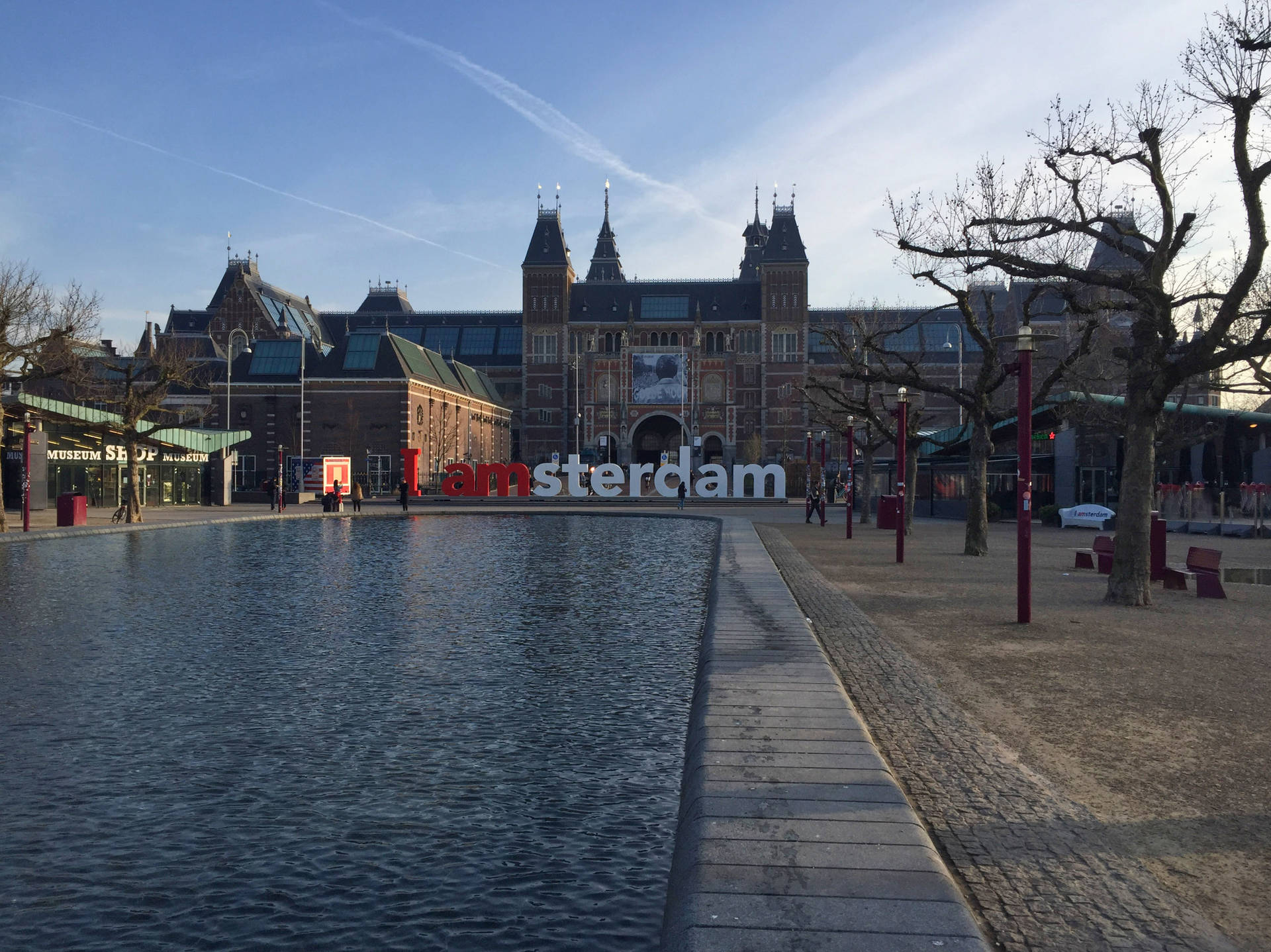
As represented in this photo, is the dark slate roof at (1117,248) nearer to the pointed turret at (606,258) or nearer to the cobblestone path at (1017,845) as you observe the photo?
the cobblestone path at (1017,845)

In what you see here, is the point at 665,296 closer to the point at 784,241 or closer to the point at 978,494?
the point at 784,241

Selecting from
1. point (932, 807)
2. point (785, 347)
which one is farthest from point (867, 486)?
point (785, 347)

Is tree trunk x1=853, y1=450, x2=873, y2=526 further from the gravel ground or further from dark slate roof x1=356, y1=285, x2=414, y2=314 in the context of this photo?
dark slate roof x1=356, y1=285, x2=414, y2=314

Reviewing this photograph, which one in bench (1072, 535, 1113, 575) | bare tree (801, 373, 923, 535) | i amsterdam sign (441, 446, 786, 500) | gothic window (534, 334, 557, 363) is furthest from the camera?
gothic window (534, 334, 557, 363)

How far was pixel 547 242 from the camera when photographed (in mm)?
91188

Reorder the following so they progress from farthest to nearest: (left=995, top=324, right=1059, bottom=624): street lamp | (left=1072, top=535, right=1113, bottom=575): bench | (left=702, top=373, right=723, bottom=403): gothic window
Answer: (left=702, top=373, right=723, bottom=403): gothic window → (left=1072, top=535, right=1113, bottom=575): bench → (left=995, top=324, right=1059, bottom=624): street lamp

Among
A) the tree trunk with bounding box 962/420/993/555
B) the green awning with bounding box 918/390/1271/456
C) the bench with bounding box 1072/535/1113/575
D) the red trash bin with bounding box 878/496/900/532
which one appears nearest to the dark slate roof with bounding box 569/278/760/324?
the green awning with bounding box 918/390/1271/456

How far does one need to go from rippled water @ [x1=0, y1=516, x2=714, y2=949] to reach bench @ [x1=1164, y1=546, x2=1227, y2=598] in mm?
7084

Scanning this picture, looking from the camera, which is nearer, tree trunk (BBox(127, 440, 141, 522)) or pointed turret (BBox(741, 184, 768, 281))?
tree trunk (BBox(127, 440, 141, 522))

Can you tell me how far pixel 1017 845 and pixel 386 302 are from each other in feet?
346

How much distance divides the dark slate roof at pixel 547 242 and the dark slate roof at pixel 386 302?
19.6 metres

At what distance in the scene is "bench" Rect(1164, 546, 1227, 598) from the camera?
1390 cm

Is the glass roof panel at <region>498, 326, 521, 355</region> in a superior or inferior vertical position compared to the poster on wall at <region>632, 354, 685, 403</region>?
superior

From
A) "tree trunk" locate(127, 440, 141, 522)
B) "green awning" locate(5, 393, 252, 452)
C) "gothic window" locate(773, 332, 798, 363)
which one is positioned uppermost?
"gothic window" locate(773, 332, 798, 363)
